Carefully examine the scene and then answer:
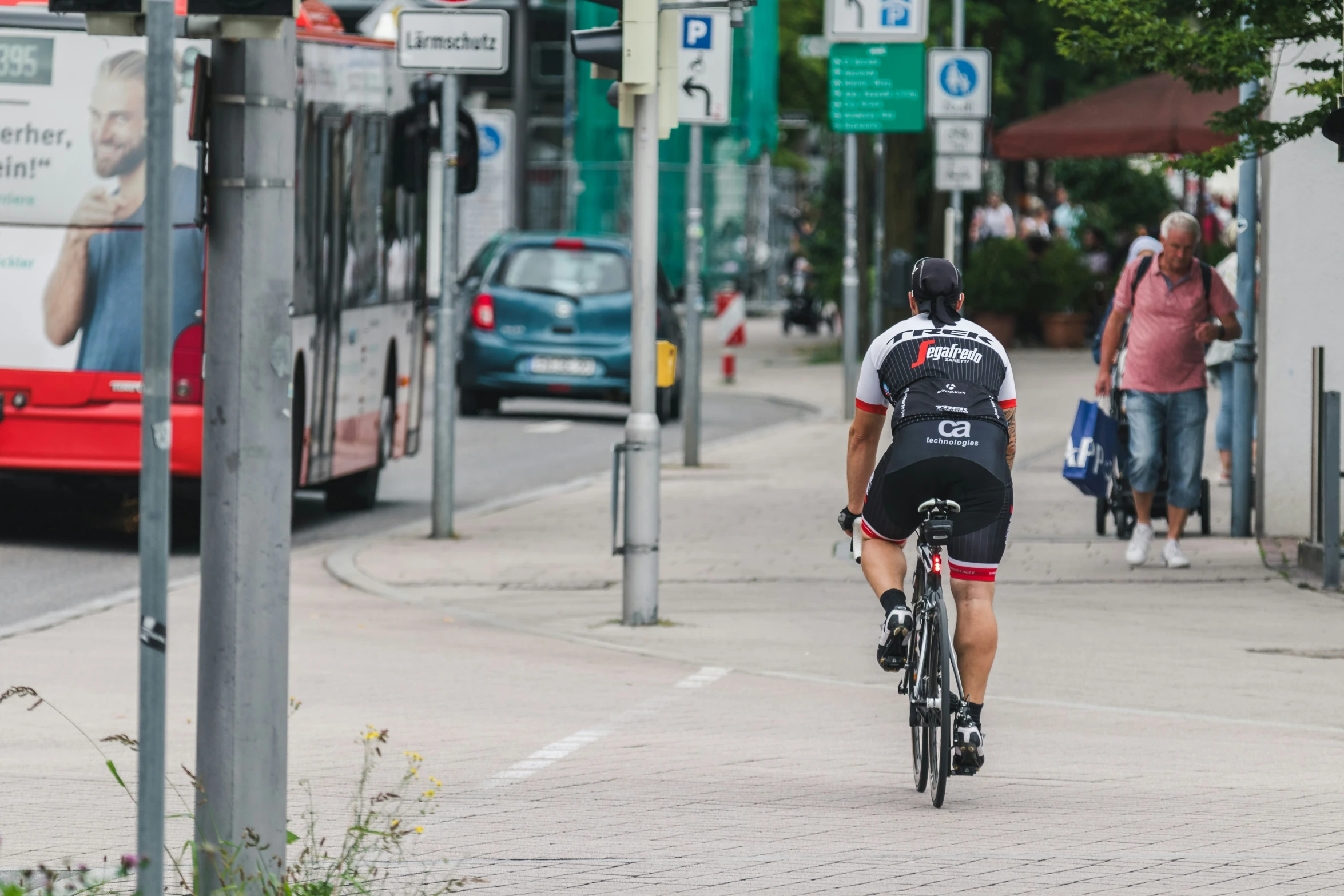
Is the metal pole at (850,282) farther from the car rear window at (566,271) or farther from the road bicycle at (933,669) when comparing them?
the road bicycle at (933,669)

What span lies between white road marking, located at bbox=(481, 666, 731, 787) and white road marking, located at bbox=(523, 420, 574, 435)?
1231cm

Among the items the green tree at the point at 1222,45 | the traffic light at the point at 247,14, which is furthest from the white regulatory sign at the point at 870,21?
the traffic light at the point at 247,14

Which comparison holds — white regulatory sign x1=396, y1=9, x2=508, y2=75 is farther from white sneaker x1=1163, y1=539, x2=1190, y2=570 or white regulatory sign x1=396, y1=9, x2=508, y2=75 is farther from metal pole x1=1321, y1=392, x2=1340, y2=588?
metal pole x1=1321, y1=392, x2=1340, y2=588

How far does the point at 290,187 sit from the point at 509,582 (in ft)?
24.8

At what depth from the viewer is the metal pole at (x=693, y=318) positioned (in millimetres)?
18344

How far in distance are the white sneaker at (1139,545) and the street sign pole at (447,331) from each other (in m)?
3.78

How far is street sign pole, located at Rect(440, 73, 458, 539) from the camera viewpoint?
44.4 ft

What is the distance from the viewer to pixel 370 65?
1484 cm

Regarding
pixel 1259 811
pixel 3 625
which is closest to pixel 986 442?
pixel 1259 811

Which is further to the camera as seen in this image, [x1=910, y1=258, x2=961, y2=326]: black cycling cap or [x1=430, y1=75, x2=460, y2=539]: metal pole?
[x1=430, y1=75, x2=460, y2=539]: metal pole

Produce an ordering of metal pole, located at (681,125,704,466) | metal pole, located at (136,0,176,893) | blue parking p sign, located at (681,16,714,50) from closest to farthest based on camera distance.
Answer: metal pole, located at (136,0,176,893) → blue parking p sign, located at (681,16,714,50) → metal pole, located at (681,125,704,466)

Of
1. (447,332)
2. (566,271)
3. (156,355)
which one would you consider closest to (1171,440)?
(447,332)

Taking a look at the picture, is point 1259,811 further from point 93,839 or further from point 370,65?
point 370,65

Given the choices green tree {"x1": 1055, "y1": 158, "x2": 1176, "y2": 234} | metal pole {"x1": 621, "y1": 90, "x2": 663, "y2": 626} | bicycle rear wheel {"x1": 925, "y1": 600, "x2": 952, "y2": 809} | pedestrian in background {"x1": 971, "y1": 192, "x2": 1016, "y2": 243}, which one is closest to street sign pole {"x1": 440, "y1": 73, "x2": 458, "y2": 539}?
metal pole {"x1": 621, "y1": 90, "x2": 663, "y2": 626}
